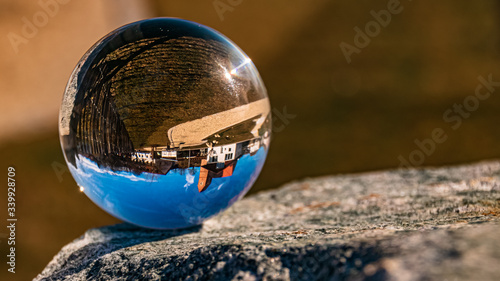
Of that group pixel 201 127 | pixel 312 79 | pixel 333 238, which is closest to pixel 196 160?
pixel 201 127

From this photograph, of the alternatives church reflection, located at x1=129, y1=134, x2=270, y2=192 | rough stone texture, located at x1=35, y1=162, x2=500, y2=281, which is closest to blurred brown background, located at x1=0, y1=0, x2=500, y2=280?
rough stone texture, located at x1=35, y1=162, x2=500, y2=281

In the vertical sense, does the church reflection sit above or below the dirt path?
below

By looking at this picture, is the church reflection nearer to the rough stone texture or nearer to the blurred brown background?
the rough stone texture

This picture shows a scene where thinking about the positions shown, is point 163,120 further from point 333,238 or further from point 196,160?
point 333,238

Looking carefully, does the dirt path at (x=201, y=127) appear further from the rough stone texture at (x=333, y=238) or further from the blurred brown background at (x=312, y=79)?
the blurred brown background at (x=312, y=79)

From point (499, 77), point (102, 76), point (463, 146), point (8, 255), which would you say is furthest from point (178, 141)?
point (499, 77)

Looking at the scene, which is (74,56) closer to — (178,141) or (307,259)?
(178,141)

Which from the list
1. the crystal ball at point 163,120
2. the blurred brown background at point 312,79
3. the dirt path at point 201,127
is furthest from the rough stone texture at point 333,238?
the blurred brown background at point 312,79
